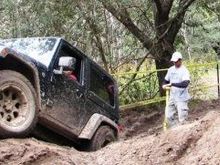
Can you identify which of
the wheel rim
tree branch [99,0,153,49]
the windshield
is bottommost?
the wheel rim

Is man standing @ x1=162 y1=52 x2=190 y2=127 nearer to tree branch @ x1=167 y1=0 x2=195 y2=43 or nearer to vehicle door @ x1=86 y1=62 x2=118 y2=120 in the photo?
vehicle door @ x1=86 y1=62 x2=118 y2=120

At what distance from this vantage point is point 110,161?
19.7 feet

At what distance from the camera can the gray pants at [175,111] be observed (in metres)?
9.45

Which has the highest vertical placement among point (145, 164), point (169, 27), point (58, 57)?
point (169, 27)

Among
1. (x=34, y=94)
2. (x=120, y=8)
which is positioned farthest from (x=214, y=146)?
(x=120, y=8)

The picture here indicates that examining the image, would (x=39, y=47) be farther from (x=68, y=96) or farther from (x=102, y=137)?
(x=102, y=137)

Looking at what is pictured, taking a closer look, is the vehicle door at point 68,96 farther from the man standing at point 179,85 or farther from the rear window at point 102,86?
the man standing at point 179,85

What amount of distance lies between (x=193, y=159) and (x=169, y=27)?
948cm

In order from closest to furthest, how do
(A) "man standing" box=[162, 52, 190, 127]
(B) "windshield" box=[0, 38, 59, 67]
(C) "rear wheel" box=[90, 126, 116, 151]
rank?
(B) "windshield" box=[0, 38, 59, 67] → (C) "rear wheel" box=[90, 126, 116, 151] → (A) "man standing" box=[162, 52, 190, 127]

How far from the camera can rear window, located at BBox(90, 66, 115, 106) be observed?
816cm

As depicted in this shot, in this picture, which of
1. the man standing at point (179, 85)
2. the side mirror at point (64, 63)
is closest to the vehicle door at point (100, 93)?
the side mirror at point (64, 63)

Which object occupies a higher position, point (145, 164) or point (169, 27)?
point (169, 27)

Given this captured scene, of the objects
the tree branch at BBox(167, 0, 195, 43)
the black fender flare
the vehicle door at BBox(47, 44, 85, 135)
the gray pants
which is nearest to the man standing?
the gray pants

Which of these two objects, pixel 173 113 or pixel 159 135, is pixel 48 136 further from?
pixel 173 113
